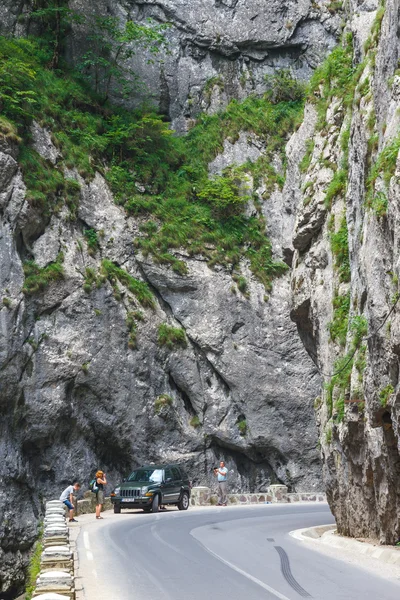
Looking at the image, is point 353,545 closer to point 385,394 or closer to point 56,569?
point 385,394

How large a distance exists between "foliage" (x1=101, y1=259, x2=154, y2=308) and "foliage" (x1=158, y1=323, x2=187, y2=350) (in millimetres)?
1425

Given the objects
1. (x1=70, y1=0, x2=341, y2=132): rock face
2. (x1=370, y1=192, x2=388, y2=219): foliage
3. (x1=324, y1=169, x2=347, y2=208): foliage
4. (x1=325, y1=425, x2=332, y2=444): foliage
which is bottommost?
(x1=325, y1=425, x2=332, y2=444): foliage

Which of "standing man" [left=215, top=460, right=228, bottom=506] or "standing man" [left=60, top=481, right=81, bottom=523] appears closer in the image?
"standing man" [left=60, top=481, right=81, bottom=523]

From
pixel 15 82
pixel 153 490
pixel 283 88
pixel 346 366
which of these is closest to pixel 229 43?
pixel 283 88

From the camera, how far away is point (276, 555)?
1258 cm

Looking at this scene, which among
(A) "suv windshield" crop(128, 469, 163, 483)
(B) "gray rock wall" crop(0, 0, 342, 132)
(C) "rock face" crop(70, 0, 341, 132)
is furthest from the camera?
(C) "rock face" crop(70, 0, 341, 132)

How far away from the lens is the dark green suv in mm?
24062

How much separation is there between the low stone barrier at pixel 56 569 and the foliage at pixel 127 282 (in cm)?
1933

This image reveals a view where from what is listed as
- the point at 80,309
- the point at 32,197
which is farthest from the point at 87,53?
the point at 80,309

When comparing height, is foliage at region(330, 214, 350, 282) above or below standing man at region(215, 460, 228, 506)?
above

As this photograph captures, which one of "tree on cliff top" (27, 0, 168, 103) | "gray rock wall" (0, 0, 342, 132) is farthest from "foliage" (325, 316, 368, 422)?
"gray rock wall" (0, 0, 342, 132)

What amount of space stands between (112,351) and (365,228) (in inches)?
756

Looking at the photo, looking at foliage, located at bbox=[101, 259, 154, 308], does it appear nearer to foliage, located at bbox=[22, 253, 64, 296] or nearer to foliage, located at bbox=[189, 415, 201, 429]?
foliage, located at bbox=[22, 253, 64, 296]

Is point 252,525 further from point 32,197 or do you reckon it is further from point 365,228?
point 32,197
